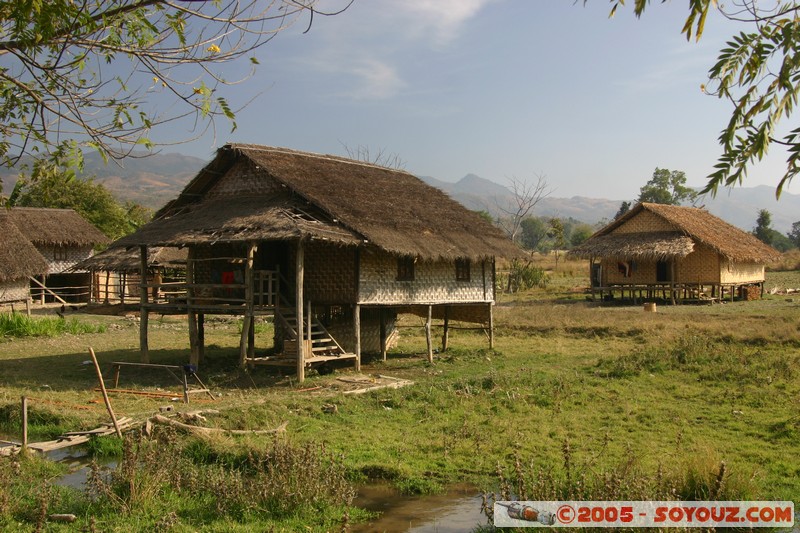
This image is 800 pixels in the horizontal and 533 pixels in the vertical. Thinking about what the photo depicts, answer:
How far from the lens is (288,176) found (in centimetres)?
1556

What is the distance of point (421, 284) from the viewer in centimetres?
1669

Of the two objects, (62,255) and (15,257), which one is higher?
(62,255)

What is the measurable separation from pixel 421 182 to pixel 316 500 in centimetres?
1477

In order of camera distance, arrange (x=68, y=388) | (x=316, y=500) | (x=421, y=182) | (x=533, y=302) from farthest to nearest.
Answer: (x=533, y=302) < (x=421, y=182) < (x=68, y=388) < (x=316, y=500)

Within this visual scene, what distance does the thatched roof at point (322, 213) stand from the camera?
45.7 feet

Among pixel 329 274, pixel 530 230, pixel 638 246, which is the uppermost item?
pixel 530 230

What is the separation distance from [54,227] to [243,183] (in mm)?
21467

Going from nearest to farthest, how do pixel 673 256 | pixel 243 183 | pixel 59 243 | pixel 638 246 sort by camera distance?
pixel 243 183, pixel 673 256, pixel 638 246, pixel 59 243

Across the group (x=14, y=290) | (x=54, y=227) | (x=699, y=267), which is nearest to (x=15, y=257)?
(x=14, y=290)

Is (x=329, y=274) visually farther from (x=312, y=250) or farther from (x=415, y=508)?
(x=415, y=508)

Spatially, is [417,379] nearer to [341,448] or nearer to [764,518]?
[341,448]

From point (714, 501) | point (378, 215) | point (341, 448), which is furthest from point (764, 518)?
point (378, 215)

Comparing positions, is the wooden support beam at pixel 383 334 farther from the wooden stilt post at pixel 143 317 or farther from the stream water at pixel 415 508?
the stream water at pixel 415 508

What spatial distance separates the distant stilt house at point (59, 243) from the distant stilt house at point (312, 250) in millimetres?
18707
